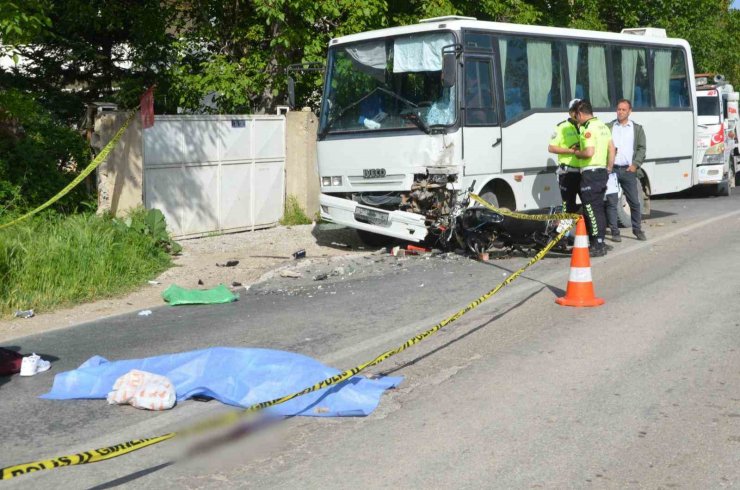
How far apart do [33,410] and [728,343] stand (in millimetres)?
5205

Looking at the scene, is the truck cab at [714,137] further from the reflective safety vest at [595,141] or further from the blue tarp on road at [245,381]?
the blue tarp on road at [245,381]

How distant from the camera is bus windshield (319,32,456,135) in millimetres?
12625

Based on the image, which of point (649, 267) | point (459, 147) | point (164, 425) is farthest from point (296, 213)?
point (164, 425)

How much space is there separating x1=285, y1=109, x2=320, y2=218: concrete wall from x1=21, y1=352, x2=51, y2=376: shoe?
1008 centimetres

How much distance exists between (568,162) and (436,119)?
1.80 meters

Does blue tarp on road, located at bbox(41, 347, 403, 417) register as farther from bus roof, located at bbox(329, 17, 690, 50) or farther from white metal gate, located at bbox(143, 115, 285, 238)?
white metal gate, located at bbox(143, 115, 285, 238)

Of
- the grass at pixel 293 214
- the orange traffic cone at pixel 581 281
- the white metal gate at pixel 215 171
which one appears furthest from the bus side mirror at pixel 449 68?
the grass at pixel 293 214

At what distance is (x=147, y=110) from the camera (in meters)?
13.8

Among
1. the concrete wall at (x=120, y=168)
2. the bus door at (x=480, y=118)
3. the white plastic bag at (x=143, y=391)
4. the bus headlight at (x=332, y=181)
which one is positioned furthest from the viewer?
the concrete wall at (x=120, y=168)

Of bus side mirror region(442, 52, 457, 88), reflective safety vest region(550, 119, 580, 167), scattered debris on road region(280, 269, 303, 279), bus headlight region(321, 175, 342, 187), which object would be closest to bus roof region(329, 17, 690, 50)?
bus side mirror region(442, 52, 457, 88)

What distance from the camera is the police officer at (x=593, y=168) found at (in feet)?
40.0

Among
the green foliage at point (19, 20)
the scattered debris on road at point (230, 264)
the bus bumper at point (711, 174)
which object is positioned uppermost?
the green foliage at point (19, 20)

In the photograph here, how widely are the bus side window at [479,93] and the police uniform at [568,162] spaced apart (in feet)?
3.15

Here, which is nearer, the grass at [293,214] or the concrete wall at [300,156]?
the grass at [293,214]
